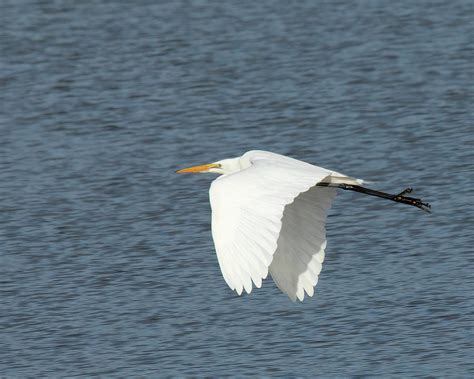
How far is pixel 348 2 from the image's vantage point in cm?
1731

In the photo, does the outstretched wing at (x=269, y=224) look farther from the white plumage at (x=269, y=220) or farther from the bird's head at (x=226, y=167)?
the bird's head at (x=226, y=167)

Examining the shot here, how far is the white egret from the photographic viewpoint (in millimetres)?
6098

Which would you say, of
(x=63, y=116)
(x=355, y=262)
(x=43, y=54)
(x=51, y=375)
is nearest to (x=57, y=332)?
(x=51, y=375)

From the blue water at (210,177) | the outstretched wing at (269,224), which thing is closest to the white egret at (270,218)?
the outstretched wing at (269,224)

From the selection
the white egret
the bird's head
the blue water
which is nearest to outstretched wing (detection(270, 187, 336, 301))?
the white egret

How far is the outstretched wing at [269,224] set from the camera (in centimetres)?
609

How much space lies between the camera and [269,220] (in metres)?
6.31

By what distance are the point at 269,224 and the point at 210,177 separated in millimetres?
5394

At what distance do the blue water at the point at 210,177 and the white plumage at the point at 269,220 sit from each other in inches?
32.1

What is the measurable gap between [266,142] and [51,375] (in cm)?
462

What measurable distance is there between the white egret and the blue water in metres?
0.81

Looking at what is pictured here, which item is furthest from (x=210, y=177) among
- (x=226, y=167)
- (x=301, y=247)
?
(x=301, y=247)

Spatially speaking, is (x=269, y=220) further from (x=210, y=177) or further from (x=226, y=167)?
(x=210, y=177)

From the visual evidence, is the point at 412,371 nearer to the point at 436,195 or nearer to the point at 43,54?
the point at 436,195
